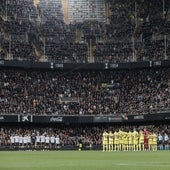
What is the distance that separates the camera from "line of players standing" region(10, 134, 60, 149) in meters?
51.4

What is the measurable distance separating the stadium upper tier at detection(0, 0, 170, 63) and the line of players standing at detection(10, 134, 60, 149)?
11.5 m

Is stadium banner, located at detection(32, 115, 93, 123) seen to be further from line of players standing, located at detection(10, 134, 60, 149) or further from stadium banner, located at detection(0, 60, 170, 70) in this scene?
stadium banner, located at detection(0, 60, 170, 70)

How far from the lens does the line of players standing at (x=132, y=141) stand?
143ft

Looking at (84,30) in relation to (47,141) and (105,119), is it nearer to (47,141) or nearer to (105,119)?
(105,119)

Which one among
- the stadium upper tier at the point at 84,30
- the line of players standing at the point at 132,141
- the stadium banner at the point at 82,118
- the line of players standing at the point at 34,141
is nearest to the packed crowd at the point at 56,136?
the line of players standing at the point at 34,141

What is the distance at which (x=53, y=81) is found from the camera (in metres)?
62.1

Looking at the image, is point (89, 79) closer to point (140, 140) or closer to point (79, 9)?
point (79, 9)

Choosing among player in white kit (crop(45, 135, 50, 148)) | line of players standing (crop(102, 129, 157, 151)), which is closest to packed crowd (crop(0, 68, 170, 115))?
player in white kit (crop(45, 135, 50, 148))

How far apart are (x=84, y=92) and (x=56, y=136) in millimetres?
9292

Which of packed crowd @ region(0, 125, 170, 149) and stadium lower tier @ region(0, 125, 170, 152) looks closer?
stadium lower tier @ region(0, 125, 170, 152)

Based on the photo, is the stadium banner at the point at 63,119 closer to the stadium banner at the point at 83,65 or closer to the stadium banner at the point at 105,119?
the stadium banner at the point at 105,119

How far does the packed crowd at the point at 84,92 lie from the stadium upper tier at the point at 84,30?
2141 mm

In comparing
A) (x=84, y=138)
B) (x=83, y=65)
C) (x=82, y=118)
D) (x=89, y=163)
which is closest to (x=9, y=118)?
(x=82, y=118)

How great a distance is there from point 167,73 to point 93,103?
9.16 metres
